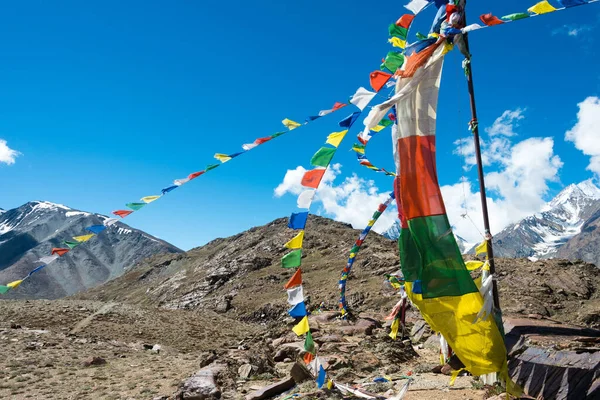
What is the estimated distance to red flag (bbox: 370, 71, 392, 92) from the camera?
674 cm

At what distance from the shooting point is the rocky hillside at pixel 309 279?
1016 inches

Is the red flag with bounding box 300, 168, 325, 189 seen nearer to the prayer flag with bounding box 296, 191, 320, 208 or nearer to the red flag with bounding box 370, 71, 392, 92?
the prayer flag with bounding box 296, 191, 320, 208

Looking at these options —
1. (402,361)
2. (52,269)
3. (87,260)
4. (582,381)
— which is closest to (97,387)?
(402,361)

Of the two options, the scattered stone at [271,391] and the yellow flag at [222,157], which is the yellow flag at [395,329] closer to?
the scattered stone at [271,391]

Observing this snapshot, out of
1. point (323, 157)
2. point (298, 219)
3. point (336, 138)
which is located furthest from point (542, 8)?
point (298, 219)

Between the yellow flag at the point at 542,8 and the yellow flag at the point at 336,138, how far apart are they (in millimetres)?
3180

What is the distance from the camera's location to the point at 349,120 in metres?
7.07

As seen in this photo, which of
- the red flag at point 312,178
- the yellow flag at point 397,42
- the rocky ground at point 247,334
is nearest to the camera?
the red flag at point 312,178

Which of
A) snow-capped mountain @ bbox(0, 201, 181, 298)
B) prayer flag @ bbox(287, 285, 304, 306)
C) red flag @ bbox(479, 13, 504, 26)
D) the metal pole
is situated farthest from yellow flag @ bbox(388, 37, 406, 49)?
snow-capped mountain @ bbox(0, 201, 181, 298)

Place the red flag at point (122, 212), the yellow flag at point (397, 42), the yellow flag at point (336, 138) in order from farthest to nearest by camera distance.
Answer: the yellow flag at point (397, 42), the red flag at point (122, 212), the yellow flag at point (336, 138)

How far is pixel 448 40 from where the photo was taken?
6.72 metres

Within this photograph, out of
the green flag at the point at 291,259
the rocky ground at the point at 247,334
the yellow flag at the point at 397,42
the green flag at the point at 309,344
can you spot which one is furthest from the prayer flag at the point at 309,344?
the yellow flag at the point at 397,42

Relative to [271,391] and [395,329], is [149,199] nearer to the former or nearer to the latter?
[271,391]

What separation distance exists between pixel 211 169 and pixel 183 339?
21.0m
